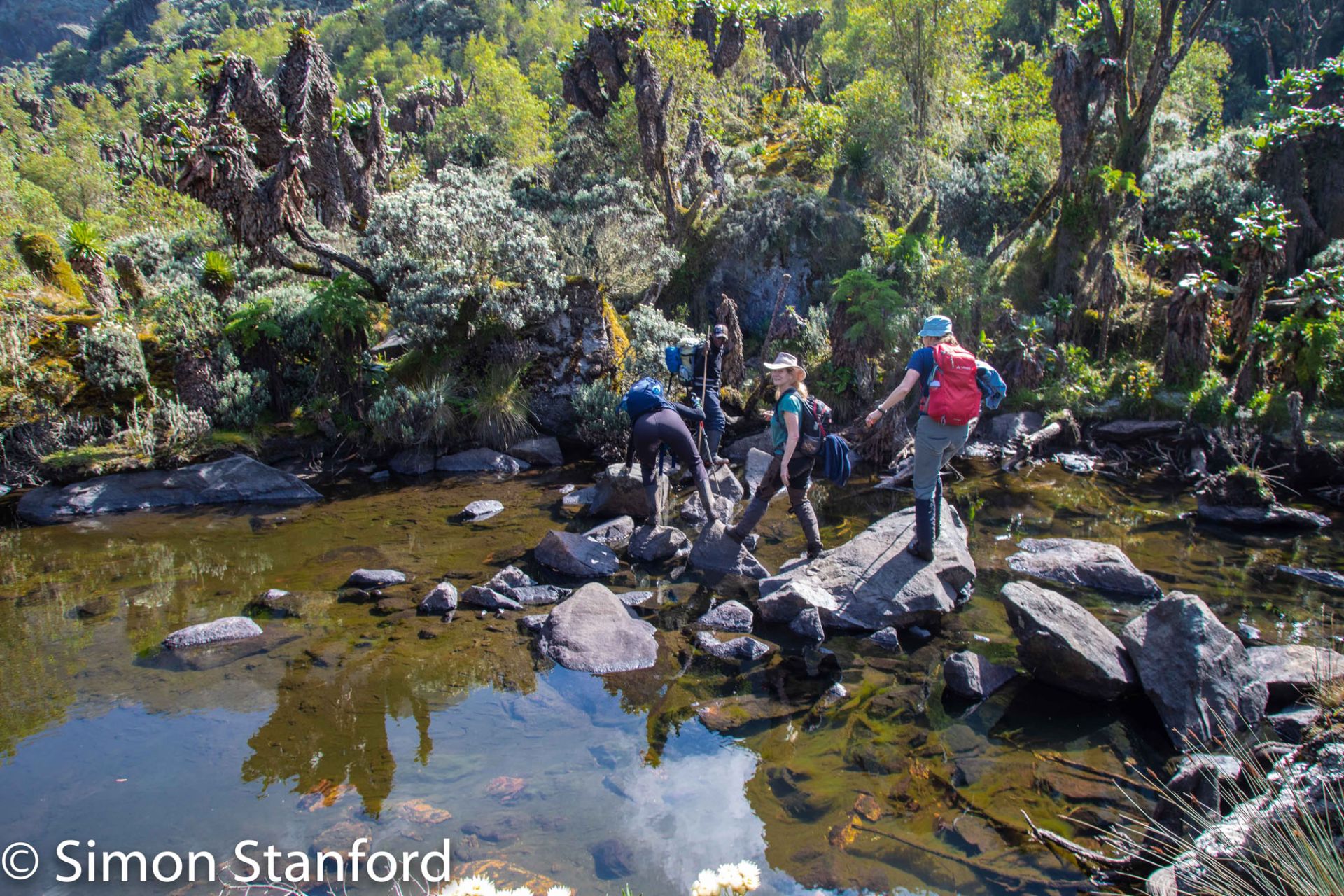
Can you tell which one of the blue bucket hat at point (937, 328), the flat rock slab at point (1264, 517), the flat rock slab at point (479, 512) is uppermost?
the blue bucket hat at point (937, 328)

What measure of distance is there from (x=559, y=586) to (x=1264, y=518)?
8549 mm

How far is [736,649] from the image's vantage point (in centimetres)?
647

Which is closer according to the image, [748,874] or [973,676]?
[748,874]

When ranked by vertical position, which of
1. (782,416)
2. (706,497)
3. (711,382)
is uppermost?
(782,416)

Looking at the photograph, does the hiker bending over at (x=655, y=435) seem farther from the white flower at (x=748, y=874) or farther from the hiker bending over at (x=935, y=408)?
the white flower at (x=748, y=874)

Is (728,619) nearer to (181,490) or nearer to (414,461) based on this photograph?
(414,461)

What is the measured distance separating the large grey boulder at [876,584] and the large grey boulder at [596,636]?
1225mm

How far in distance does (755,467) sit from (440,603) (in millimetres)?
5457

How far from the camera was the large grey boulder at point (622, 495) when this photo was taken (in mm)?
10133

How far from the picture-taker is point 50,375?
1233 centimetres

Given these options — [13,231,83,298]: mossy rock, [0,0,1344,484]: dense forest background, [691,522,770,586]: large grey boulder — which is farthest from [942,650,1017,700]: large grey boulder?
[13,231,83,298]: mossy rock

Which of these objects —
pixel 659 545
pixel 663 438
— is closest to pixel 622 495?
pixel 659 545

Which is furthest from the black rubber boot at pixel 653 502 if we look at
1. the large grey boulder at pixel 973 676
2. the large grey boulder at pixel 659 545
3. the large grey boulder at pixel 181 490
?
the large grey boulder at pixel 181 490

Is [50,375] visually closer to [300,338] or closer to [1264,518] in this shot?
[300,338]
